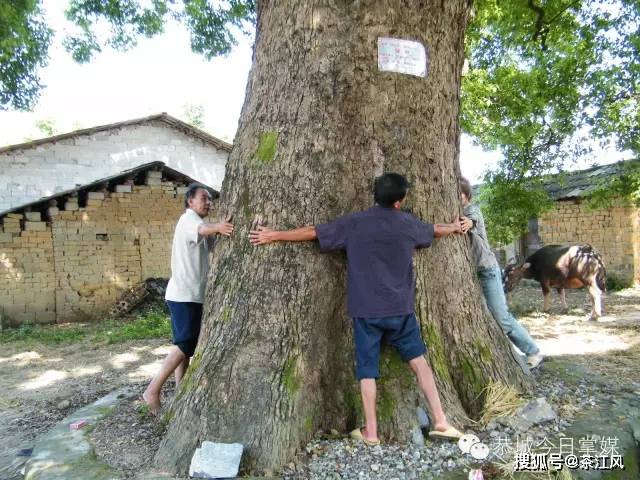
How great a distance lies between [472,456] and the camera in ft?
9.00

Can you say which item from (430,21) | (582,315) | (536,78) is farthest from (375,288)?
(536,78)

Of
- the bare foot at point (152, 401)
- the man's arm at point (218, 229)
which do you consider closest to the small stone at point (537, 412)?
the man's arm at point (218, 229)

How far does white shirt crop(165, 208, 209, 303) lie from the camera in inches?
148

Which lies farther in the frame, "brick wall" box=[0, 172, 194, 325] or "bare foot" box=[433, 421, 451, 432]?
"brick wall" box=[0, 172, 194, 325]

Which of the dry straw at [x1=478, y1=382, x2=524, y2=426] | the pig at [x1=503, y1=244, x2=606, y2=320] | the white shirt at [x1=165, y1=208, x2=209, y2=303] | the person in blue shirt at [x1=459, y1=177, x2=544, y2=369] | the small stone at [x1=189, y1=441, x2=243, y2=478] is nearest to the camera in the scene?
the small stone at [x1=189, y1=441, x2=243, y2=478]

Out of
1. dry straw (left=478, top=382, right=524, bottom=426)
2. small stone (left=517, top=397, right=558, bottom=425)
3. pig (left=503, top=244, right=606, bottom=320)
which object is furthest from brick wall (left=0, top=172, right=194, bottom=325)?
small stone (left=517, top=397, right=558, bottom=425)

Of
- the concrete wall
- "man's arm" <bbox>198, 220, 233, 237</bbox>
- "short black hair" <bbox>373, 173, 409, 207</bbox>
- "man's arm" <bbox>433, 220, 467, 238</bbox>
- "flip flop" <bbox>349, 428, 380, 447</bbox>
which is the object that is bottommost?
"flip flop" <bbox>349, 428, 380, 447</bbox>

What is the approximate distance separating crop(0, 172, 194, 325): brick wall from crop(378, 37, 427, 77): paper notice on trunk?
425 inches

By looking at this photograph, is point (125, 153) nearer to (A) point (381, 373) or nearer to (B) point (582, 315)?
(B) point (582, 315)

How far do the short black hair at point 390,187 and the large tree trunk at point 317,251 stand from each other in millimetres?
239

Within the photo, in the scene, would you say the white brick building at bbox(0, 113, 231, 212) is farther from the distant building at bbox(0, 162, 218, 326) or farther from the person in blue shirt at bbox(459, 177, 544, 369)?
the person in blue shirt at bbox(459, 177, 544, 369)

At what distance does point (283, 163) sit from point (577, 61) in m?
9.93

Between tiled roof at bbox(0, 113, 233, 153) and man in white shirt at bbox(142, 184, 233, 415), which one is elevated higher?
tiled roof at bbox(0, 113, 233, 153)

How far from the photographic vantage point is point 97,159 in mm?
14422
